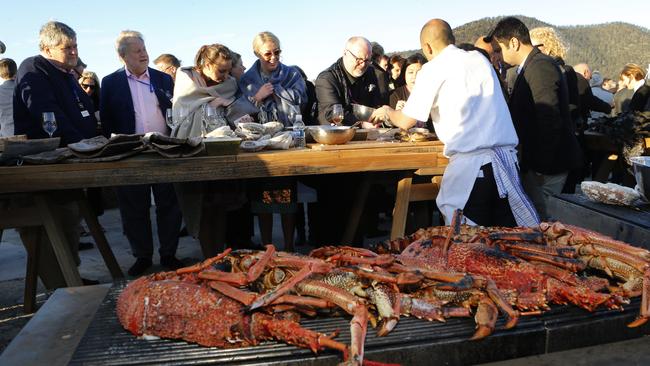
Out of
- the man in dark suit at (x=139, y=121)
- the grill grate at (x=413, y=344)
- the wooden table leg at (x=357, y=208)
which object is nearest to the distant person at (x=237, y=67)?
the man in dark suit at (x=139, y=121)

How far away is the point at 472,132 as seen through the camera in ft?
10.4

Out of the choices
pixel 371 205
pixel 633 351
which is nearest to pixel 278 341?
pixel 633 351

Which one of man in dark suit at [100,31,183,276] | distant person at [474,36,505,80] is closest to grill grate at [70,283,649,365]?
man in dark suit at [100,31,183,276]

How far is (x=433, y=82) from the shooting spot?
3195 millimetres

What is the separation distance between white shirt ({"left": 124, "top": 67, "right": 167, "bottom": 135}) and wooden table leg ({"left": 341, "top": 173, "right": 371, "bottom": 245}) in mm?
1991

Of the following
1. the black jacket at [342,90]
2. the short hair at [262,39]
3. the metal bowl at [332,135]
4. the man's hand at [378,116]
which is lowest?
the metal bowl at [332,135]

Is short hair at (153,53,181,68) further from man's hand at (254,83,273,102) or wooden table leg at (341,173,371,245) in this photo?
wooden table leg at (341,173,371,245)

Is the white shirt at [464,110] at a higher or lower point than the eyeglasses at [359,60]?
lower

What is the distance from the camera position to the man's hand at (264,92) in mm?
4617

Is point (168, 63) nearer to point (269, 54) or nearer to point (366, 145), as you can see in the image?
point (269, 54)

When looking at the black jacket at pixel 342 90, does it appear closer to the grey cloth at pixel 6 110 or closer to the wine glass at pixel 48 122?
the wine glass at pixel 48 122

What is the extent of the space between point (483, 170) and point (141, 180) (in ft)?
7.16

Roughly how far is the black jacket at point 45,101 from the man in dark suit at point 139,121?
0.33 m

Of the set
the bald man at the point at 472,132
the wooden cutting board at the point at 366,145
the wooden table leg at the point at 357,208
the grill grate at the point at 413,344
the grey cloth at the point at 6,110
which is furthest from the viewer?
the grey cloth at the point at 6,110
